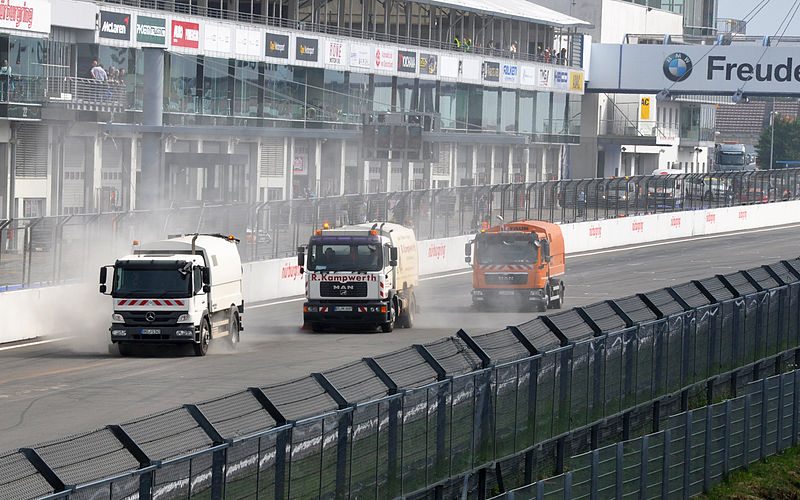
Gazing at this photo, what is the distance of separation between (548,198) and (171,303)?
95.0 feet

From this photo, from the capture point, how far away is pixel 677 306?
18703mm

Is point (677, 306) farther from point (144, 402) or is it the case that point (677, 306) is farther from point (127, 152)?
point (127, 152)

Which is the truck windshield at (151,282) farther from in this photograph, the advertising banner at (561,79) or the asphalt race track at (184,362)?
the advertising banner at (561,79)

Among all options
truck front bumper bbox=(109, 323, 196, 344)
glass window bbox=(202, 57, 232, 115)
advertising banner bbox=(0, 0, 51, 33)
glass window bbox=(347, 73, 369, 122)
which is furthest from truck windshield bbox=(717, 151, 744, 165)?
truck front bumper bbox=(109, 323, 196, 344)

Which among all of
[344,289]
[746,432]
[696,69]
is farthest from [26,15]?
[696,69]

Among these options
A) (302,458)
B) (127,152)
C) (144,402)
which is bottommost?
(144,402)

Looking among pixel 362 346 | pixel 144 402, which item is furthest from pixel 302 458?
pixel 362 346

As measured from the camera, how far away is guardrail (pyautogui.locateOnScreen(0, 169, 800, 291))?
30.9 meters

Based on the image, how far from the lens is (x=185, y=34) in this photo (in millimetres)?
57781

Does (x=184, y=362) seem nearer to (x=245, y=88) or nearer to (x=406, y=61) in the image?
(x=245, y=88)

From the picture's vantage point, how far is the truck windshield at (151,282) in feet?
87.5

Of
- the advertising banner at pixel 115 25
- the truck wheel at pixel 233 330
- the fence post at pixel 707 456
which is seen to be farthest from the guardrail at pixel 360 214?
the fence post at pixel 707 456

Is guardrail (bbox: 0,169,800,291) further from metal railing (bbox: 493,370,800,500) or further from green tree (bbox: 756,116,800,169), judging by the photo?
green tree (bbox: 756,116,800,169)

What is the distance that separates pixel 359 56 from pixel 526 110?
18.1 metres
